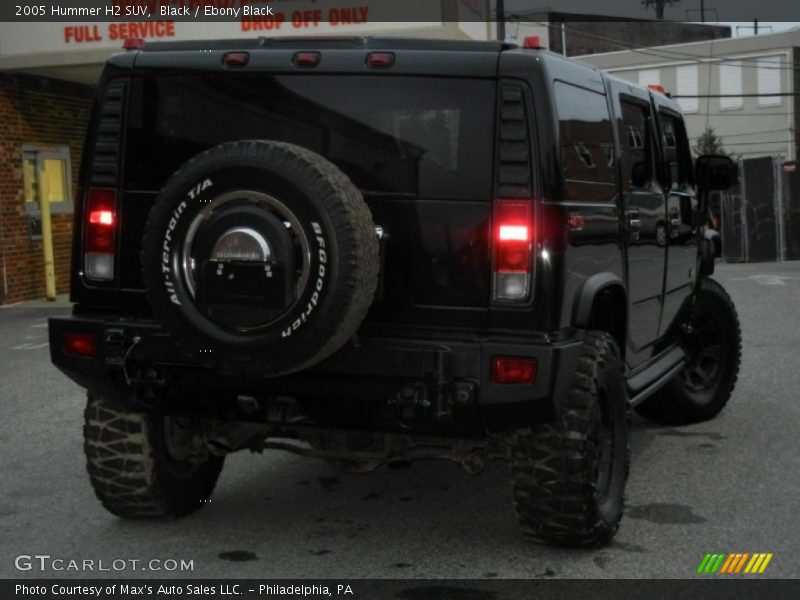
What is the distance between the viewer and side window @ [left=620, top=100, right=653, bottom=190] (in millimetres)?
5949

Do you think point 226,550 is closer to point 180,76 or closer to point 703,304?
point 180,76

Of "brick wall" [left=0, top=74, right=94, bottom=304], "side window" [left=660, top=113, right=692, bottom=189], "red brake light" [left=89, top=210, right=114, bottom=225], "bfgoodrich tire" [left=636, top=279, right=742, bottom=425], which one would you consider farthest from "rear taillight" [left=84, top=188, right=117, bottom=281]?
"brick wall" [left=0, top=74, right=94, bottom=304]

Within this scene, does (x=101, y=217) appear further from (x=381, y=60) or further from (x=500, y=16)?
(x=500, y=16)

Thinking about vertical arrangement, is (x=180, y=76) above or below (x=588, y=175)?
above

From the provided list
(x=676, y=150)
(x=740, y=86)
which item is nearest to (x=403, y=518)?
(x=676, y=150)

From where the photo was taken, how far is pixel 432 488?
6.20 meters

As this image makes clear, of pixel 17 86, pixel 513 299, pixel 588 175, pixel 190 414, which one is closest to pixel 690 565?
pixel 513 299

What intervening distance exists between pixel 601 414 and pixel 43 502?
275 centimetres

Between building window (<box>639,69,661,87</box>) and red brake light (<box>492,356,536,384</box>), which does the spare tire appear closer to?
red brake light (<box>492,356,536,384</box>)

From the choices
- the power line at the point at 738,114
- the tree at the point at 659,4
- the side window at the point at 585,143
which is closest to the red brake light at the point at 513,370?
the side window at the point at 585,143

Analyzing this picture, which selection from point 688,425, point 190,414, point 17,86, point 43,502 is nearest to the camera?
A: point 190,414

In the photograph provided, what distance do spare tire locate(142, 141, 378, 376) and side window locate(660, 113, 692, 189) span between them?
3055 millimetres

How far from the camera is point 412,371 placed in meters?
4.56

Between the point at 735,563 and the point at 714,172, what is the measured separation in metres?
3.32
